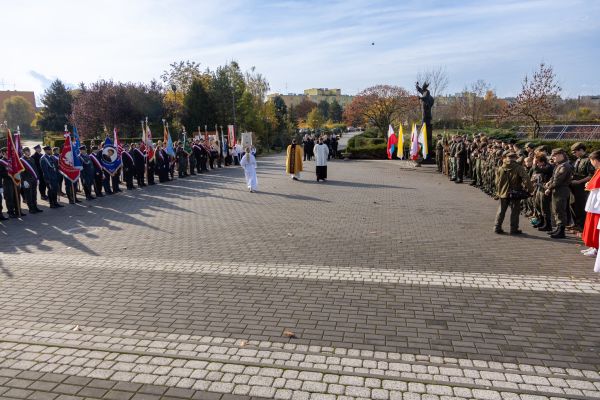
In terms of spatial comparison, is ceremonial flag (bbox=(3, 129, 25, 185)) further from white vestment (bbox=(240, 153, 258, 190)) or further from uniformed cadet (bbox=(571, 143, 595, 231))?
uniformed cadet (bbox=(571, 143, 595, 231))

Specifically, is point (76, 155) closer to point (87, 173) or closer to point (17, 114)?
point (87, 173)

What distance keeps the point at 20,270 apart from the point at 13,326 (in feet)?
8.06

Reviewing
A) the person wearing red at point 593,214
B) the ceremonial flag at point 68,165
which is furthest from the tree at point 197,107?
the person wearing red at point 593,214

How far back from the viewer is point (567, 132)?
29062 mm

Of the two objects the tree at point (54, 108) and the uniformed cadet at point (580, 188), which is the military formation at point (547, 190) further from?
the tree at point (54, 108)

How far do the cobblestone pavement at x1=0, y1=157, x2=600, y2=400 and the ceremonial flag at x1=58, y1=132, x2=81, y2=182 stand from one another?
4.00 meters

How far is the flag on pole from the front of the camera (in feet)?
40.4

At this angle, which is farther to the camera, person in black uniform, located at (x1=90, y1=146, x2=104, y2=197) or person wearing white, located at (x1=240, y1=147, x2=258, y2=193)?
person wearing white, located at (x1=240, y1=147, x2=258, y2=193)

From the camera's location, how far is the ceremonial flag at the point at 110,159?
637 inches

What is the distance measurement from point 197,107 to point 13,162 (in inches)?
1023

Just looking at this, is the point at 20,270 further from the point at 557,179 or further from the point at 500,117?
the point at 500,117

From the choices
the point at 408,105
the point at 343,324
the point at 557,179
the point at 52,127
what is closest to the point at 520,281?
the point at 343,324

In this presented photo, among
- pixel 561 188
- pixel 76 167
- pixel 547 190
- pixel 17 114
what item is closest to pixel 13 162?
pixel 76 167

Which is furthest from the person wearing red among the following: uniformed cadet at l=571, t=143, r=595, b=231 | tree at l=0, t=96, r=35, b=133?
tree at l=0, t=96, r=35, b=133
